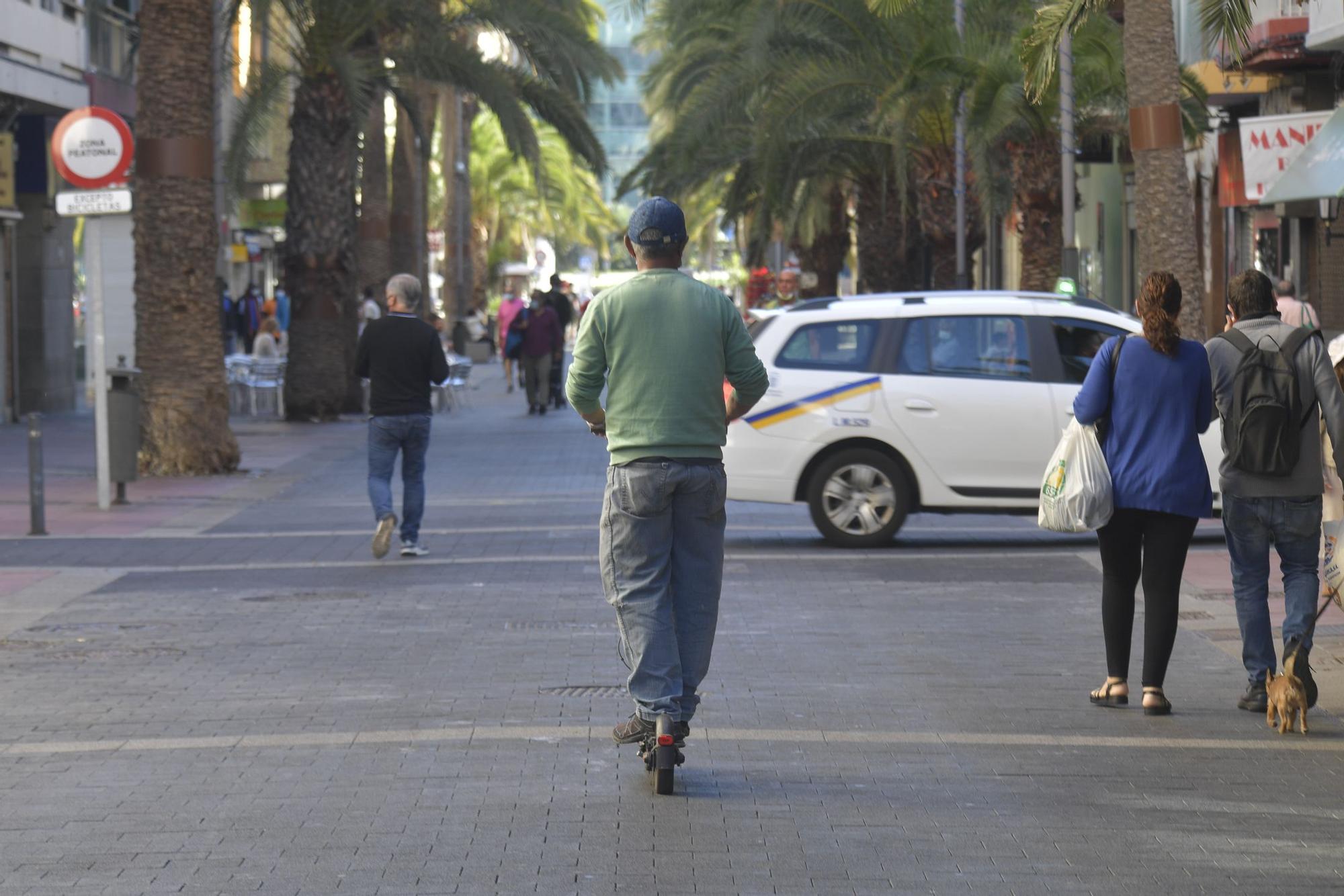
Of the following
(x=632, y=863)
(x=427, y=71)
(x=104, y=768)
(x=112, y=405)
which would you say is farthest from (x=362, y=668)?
(x=427, y=71)

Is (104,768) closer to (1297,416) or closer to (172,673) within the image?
(172,673)

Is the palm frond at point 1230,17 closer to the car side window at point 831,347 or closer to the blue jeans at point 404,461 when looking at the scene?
the car side window at point 831,347

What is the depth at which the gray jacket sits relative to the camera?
800cm

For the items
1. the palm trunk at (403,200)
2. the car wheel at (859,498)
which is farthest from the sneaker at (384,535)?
the palm trunk at (403,200)

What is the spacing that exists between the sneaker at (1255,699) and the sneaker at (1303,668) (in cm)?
30

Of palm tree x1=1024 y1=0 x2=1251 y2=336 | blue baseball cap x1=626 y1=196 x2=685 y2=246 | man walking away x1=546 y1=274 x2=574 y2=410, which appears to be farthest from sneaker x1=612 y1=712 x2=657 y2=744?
man walking away x1=546 y1=274 x2=574 y2=410

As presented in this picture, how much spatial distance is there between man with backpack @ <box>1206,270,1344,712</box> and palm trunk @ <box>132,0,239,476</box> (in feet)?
44.6

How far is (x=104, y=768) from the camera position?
283 inches

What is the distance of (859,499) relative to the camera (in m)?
14.3

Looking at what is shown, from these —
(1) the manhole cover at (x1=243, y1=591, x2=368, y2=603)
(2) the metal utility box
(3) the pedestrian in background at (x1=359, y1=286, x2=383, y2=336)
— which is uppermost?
(3) the pedestrian in background at (x1=359, y1=286, x2=383, y2=336)

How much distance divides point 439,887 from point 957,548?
9289 millimetres

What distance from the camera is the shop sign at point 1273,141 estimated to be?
2273 centimetres

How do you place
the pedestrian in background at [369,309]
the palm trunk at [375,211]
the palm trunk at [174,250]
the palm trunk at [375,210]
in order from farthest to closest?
the pedestrian in background at [369,309], the palm trunk at [375,211], the palm trunk at [375,210], the palm trunk at [174,250]

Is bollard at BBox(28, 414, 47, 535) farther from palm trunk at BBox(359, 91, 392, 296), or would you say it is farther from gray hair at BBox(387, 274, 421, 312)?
palm trunk at BBox(359, 91, 392, 296)
